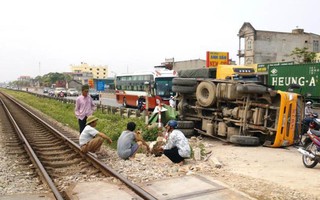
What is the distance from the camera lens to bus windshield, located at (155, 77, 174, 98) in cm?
2250

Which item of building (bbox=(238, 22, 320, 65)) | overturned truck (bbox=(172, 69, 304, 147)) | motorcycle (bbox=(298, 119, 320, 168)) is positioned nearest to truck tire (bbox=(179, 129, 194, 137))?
overturned truck (bbox=(172, 69, 304, 147))

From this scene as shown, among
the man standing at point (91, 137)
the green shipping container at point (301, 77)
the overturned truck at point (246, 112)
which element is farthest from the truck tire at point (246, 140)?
the green shipping container at point (301, 77)

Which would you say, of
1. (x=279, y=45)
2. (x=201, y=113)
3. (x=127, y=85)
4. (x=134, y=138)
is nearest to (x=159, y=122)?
(x=201, y=113)

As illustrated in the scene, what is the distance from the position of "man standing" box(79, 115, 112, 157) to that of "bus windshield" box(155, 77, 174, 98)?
536 inches

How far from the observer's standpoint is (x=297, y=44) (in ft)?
189

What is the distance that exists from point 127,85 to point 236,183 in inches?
929

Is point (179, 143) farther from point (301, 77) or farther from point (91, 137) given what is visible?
point (301, 77)

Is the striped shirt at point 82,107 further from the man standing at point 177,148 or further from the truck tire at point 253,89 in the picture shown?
the truck tire at point 253,89

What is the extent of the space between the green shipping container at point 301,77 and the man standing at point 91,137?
16.8 m

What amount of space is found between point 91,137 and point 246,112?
4.74 metres

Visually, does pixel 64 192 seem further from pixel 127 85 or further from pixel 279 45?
pixel 279 45

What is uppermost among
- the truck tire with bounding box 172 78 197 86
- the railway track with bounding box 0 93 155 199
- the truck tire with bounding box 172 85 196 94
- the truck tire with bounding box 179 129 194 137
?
the truck tire with bounding box 172 78 197 86

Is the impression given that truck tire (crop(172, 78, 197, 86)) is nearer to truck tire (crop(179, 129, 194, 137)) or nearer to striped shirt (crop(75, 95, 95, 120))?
truck tire (crop(179, 129, 194, 137))

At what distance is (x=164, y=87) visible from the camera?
74.2 ft
